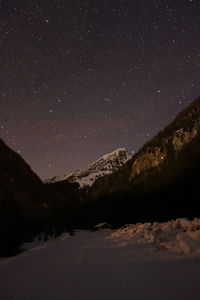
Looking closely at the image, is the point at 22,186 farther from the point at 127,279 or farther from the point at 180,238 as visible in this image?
the point at 127,279

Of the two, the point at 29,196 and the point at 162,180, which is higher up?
the point at 29,196

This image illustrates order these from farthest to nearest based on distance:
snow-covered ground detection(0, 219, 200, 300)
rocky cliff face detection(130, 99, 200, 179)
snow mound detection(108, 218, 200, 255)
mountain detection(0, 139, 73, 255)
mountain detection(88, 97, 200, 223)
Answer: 1. rocky cliff face detection(130, 99, 200, 179)
2. mountain detection(0, 139, 73, 255)
3. mountain detection(88, 97, 200, 223)
4. snow mound detection(108, 218, 200, 255)
5. snow-covered ground detection(0, 219, 200, 300)

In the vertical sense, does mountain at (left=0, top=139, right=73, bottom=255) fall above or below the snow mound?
above

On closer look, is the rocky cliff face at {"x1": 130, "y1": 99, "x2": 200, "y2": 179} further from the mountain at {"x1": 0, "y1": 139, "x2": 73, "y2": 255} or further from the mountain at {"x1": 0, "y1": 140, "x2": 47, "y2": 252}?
the mountain at {"x1": 0, "y1": 140, "x2": 47, "y2": 252}

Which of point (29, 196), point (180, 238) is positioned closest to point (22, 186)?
point (29, 196)

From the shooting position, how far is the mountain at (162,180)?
63.7m

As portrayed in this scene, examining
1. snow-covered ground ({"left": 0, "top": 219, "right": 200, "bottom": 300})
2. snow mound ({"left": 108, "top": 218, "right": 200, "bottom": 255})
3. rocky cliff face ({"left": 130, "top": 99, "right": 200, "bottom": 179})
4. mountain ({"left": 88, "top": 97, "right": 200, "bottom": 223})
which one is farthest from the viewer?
rocky cliff face ({"left": 130, "top": 99, "right": 200, "bottom": 179})

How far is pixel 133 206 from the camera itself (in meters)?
85.1

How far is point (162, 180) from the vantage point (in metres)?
90.6

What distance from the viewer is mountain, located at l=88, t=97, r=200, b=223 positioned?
63.7 m

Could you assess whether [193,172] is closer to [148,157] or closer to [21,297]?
[21,297]

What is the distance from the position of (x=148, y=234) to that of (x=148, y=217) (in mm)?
58958

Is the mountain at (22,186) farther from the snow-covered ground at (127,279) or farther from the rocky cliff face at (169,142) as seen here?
the snow-covered ground at (127,279)

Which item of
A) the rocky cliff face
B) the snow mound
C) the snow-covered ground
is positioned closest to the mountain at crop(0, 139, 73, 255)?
the rocky cliff face
